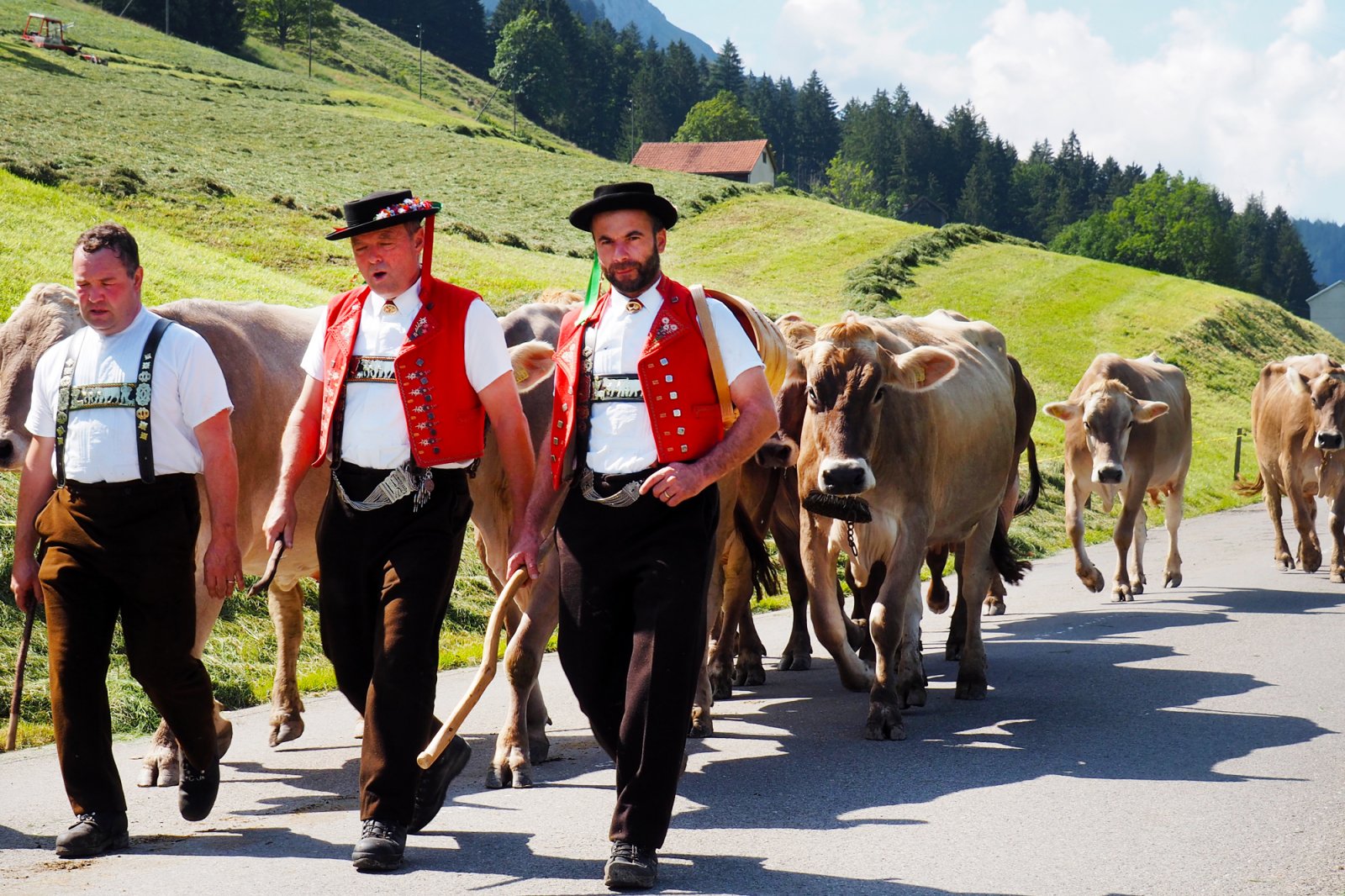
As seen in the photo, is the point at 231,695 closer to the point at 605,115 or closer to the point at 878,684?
the point at 878,684

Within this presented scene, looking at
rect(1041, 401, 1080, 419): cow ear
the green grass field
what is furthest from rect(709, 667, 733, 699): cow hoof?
rect(1041, 401, 1080, 419): cow ear

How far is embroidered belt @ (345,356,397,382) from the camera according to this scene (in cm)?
530

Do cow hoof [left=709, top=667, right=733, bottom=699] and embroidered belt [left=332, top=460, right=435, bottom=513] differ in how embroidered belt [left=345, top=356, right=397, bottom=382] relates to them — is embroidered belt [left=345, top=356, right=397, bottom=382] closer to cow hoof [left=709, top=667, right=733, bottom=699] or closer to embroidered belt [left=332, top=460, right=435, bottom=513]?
embroidered belt [left=332, top=460, right=435, bottom=513]

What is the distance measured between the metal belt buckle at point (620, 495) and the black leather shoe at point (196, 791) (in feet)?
6.33

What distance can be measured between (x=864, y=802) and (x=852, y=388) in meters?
2.50

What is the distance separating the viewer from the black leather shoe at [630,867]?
481 centimetres

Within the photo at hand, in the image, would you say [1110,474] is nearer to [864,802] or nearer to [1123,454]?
[1123,454]

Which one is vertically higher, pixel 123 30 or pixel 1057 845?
pixel 123 30

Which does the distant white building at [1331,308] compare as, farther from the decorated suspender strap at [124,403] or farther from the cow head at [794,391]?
the decorated suspender strap at [124,403]

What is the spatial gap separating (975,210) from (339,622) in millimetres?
141631

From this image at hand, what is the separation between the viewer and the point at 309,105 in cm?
7569

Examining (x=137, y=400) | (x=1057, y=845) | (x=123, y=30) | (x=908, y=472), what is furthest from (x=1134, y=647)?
(x=123, y=30)

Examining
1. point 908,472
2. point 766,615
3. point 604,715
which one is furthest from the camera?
point 766,615

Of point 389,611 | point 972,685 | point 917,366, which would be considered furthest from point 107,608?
point 972,685
